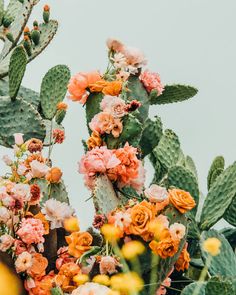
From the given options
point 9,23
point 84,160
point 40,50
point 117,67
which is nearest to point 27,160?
point 84,160

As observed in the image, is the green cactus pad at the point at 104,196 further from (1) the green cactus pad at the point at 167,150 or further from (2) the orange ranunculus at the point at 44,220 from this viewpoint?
(1) the green cactus pad at the point at 167,150

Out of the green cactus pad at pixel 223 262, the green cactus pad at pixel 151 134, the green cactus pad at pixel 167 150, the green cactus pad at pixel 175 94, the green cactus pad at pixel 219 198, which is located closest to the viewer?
the green cactus pad at pixel 223 262

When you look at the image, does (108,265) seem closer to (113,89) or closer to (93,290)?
(93,290)

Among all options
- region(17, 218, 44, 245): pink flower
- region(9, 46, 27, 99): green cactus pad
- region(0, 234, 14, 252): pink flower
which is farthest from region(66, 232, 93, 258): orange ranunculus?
region(9, 46, 27, 99): green cactus pad

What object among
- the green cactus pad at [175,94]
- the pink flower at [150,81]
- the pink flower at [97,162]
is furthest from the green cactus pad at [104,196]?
the green cactus pad at [175,94]

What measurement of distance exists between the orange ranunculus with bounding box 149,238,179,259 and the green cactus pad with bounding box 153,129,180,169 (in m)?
0.98

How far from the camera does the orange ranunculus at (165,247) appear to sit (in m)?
3.36

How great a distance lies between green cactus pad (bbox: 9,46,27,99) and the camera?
14.8 ft

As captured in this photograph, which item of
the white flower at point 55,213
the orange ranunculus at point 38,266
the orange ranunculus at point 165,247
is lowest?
the orange ranunculus at point 38,266

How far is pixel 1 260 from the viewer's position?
3.63 metres

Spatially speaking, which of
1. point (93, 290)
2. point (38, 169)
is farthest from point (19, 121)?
point (93, 290)

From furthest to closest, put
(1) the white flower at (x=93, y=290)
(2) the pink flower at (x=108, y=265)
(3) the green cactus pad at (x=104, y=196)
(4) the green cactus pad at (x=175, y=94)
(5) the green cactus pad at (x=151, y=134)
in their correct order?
1. (4) the green cactus pad at (x=175, y=94)
2. (5) the green cactus pad at (x=151, y=134)
3. (3) the green cactus pad at (x=104, y=196)
4. (2) the pink flower at (x=108, y=265)
5. (1) the white flower at (x=93, y=290)

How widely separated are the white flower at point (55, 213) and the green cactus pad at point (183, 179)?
576mm

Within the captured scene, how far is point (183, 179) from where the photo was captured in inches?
155
